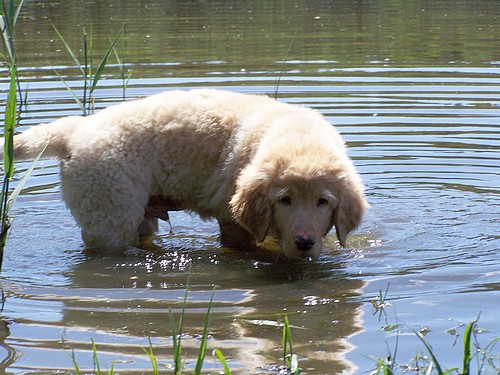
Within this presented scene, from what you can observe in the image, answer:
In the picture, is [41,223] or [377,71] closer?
[41,223]

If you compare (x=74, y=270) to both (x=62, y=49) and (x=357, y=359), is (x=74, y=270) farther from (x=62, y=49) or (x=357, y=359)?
(x=62, y=49)

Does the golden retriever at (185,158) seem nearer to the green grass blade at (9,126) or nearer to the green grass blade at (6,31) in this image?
the green grass blade at (6,31)

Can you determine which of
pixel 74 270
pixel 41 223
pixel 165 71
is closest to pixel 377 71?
pixel 165 71

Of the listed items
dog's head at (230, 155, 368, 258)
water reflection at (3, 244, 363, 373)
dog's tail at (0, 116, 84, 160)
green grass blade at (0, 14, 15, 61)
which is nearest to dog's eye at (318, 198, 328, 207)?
dog's head at (230, 155, 368, 258)

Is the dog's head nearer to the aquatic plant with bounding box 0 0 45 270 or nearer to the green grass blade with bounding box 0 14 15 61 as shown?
the aquatic plant with bounding box 0 0 45 270

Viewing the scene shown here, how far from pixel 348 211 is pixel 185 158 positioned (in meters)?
1.31

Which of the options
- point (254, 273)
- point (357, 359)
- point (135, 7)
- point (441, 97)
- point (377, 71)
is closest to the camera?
point (357, 359)

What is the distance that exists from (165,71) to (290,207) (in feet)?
26.1

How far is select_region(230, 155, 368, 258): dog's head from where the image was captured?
19.9 feet

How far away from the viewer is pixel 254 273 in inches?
255

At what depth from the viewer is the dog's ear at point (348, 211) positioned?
6207 millimetres

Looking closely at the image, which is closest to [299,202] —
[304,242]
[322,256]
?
[304,242]

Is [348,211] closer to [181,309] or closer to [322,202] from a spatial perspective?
[322,202]

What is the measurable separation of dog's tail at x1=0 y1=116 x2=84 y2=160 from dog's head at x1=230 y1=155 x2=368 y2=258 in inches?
53.6
